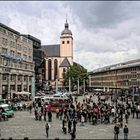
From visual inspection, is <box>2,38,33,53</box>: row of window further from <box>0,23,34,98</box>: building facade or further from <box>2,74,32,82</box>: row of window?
<box>2,74,32,82</box>: row of window

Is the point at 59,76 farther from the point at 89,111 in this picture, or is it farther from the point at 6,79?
the point at 89,111

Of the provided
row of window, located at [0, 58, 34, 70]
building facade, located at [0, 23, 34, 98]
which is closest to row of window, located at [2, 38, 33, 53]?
building facade, located at [0, 23, 34, 98]

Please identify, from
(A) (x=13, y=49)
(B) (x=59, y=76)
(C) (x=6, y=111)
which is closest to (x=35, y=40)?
(A) (x=13, y=49)

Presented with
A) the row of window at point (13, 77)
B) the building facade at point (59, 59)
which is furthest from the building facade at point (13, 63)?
the building facade at point (59, 59)

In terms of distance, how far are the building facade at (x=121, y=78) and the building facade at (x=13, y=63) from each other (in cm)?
3293

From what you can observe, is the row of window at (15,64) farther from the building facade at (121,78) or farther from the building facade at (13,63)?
the building facade at (121,78)

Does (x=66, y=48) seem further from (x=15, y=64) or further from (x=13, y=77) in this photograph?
(x=13, y=77)

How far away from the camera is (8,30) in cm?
8769

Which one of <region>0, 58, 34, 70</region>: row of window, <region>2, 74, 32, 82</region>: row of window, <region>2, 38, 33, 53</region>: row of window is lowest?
<region>2, 74, 32, 82</region>: row of window

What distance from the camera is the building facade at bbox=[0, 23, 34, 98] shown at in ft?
267

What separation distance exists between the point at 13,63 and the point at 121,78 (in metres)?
69.4

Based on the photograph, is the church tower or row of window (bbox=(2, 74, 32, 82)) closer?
row of window (bbox=(2, 74, 32, 82))

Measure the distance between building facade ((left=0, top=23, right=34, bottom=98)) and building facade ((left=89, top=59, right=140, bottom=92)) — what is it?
32927 mm

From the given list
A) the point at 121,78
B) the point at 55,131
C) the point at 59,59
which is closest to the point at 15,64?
the point at 55,131
